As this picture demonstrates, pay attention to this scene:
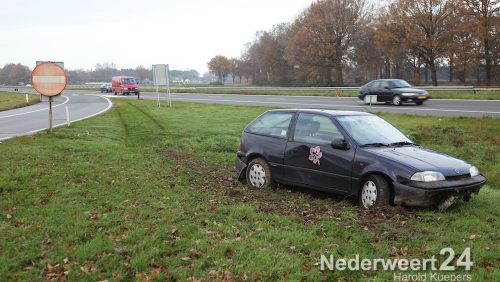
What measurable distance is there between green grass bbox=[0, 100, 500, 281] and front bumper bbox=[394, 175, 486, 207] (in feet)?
0.56

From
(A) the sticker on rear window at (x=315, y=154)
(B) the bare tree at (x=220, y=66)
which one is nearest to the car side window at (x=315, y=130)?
(A) the sticker on rear window at (x=315, y=154)

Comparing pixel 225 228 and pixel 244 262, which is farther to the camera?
pixel 225 228

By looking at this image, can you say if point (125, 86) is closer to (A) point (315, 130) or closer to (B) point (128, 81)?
(B) point (128, 81)

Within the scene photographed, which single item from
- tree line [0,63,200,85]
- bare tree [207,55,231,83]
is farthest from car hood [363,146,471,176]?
tree line [0,63,200,85]

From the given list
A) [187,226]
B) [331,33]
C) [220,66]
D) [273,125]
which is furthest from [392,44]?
[220,66]

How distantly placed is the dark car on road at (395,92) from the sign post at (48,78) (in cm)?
1583

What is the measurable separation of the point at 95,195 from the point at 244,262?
3.36m

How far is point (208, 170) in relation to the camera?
32.6 ft

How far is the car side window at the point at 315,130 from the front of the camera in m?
7.28

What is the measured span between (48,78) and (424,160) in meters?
10.5

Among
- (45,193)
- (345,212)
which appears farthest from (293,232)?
(45,193)

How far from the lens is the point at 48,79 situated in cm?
1272

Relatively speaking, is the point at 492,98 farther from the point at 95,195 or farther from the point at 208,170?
the point at 95,195

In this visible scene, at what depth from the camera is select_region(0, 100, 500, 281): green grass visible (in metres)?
4.32
